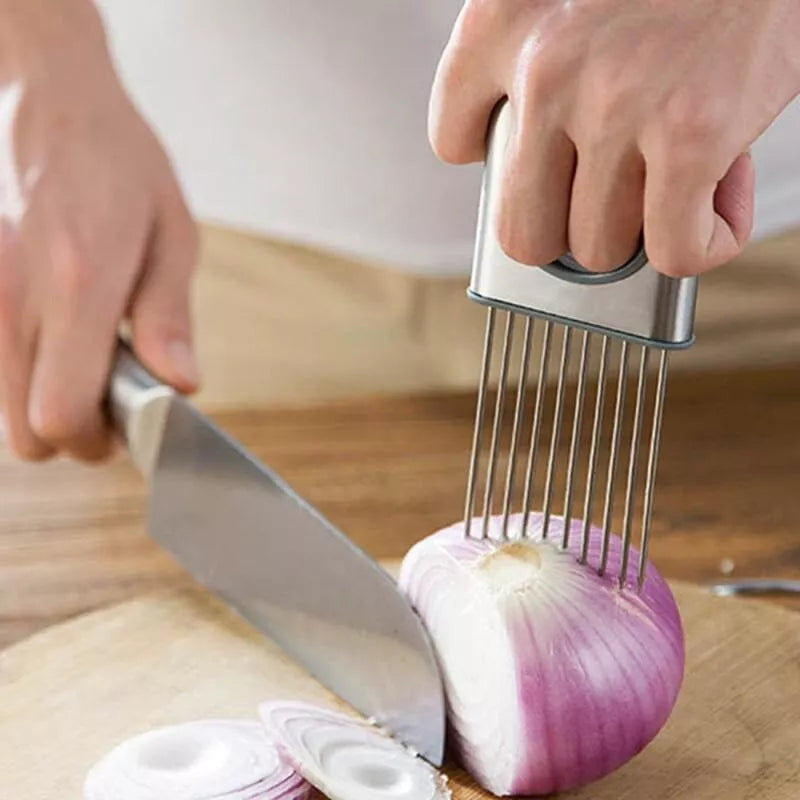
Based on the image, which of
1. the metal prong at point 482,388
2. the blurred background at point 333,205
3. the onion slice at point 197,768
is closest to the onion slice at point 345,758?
the onion slice at point 197,768

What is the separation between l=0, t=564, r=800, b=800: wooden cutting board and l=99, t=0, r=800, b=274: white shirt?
0.63m

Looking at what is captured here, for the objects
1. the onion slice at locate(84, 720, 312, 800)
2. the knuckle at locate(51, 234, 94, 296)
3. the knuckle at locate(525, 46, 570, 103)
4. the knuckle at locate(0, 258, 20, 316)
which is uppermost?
the knuckle at locate(525, 46, 570, 103)

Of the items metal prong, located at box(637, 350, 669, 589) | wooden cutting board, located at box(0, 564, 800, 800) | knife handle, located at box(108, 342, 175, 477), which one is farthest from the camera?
knife handle, located at box(108, 342, 175, 477)

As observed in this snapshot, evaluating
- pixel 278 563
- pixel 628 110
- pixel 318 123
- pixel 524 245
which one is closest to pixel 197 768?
pixel 278 563

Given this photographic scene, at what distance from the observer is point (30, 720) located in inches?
43.9

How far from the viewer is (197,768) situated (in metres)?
1.03

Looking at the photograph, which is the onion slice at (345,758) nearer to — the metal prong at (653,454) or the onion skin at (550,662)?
the onion skin at (550,662)

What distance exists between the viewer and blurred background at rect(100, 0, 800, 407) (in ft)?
5.46

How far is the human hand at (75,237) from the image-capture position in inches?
51.3

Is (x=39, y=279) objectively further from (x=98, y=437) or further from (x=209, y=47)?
(x=209, y=47)

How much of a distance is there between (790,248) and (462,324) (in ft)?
1.29

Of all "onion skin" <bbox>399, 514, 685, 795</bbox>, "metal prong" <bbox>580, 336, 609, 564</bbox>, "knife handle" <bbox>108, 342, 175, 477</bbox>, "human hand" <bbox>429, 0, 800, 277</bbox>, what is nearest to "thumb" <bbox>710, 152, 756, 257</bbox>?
"human hand" <bbox>429, 0, 800, 277</bbox>

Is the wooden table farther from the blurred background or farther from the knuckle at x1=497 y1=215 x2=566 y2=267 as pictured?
the knuckle at x1=497 y1=215 x2=566 y2=267

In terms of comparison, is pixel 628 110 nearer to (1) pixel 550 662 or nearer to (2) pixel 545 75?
(2) pixel 545 75
